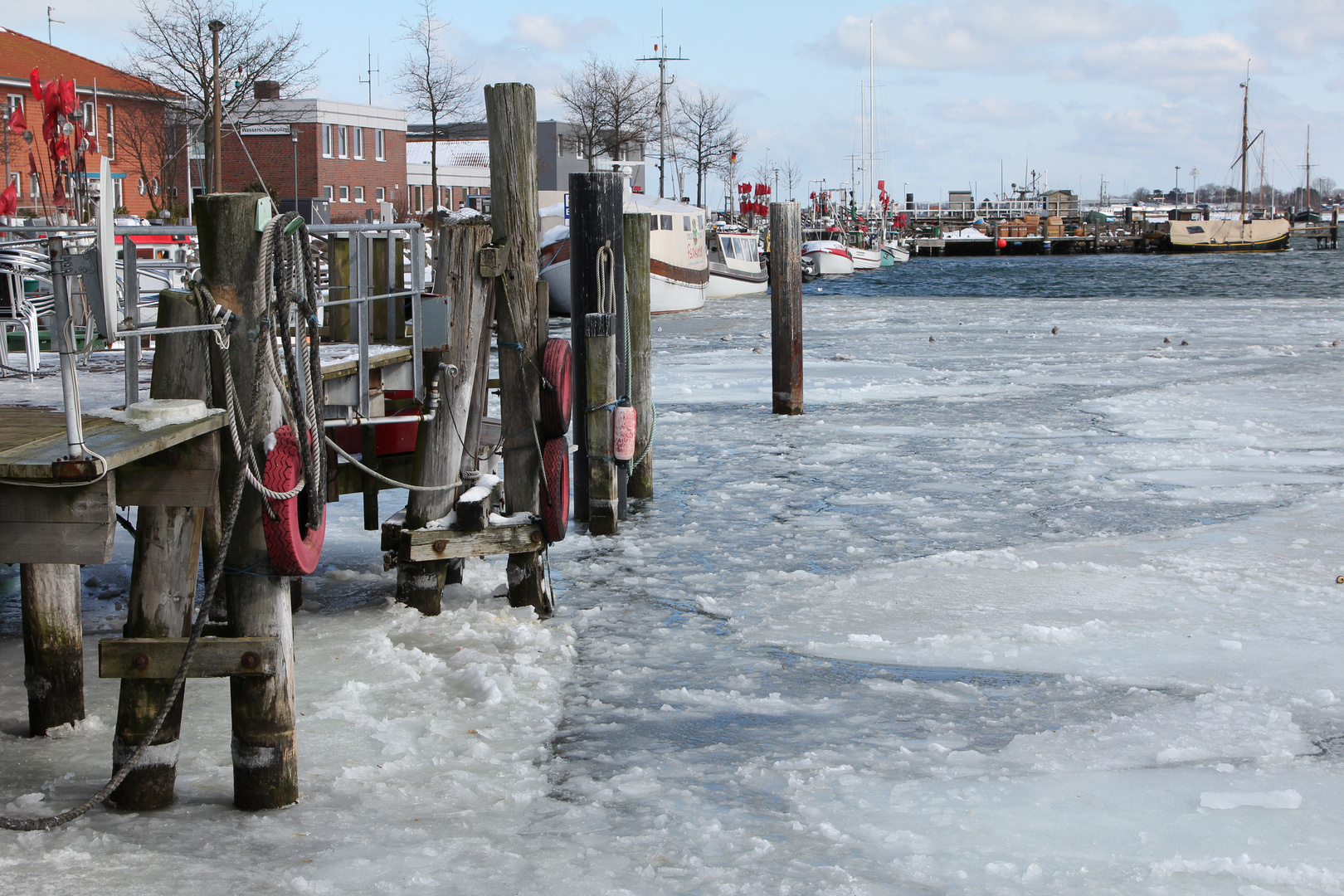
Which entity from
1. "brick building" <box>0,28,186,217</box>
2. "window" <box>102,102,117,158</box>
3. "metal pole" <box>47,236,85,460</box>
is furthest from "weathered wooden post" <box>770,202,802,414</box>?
"window" <box>102,102,117,158</box>

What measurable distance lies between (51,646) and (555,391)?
2.71m

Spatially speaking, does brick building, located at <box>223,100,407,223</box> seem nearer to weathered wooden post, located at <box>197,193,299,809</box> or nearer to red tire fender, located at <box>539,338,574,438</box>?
red tire fender, located at <box>539,338,574,438</box>

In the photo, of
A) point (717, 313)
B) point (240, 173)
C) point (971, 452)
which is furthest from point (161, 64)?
point (971, 452)

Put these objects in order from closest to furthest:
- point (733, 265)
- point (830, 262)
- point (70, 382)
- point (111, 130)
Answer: point (70, 382), point (111, 130), point (733, 265), point (830, 262)

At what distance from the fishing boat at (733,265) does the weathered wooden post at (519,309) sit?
3882 centimetres

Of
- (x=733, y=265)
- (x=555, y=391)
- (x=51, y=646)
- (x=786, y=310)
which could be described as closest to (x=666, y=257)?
(x=733, y=265)

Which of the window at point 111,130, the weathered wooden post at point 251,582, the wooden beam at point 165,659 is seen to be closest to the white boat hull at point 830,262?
the window at point 111,130

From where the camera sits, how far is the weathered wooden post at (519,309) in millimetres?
6359

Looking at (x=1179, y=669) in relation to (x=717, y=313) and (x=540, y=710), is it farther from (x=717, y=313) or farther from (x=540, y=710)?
(x=717, y=313)

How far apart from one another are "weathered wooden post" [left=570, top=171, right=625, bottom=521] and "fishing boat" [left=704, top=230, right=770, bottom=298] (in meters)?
36.9

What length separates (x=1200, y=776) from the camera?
14.1 feet

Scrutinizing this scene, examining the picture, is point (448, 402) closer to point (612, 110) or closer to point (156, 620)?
point (156, 620)

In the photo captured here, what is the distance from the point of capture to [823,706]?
5066 millimetres

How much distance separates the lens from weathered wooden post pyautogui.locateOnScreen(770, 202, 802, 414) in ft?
42.7
